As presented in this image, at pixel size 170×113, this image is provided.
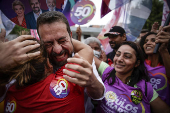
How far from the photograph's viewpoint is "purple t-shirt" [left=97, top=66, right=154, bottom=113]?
58.1 inches

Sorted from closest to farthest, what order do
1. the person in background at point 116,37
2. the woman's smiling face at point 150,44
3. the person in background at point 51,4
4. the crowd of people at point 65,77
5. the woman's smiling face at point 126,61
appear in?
1. the crowd of people at point 65,77
2. the woman's smiling face at point 126,61
3. the person in background at point 51,4
4. the woman's smiling face at point 150,44
5. the person in background at point 116,37

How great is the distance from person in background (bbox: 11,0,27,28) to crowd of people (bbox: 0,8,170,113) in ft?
1.76

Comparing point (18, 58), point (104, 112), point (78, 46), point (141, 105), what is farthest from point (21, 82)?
point (141, 105)

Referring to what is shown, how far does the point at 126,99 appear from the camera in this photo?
1.52m

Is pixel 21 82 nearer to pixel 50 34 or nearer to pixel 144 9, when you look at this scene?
pixel 50 34

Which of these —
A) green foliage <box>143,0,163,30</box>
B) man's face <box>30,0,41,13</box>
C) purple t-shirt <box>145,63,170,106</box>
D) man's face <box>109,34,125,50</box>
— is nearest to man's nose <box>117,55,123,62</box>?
purple t-shirt <box>145,63,170,106</box>

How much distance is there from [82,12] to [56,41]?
6.85 ft

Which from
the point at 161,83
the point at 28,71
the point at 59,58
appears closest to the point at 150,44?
the point at 161,83

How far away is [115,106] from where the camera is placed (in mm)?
1483

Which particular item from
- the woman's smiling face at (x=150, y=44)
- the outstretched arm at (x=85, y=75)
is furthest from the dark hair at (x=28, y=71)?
the woman's smiling face at (x=150, y=44)

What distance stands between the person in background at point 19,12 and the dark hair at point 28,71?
149 cm

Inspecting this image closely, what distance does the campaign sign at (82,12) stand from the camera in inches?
114

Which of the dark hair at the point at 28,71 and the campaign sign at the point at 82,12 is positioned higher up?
the campaign sign at the point at 82,12

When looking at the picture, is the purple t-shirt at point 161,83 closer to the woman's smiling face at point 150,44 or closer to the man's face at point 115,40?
the woman's smiling face at point 150,44
